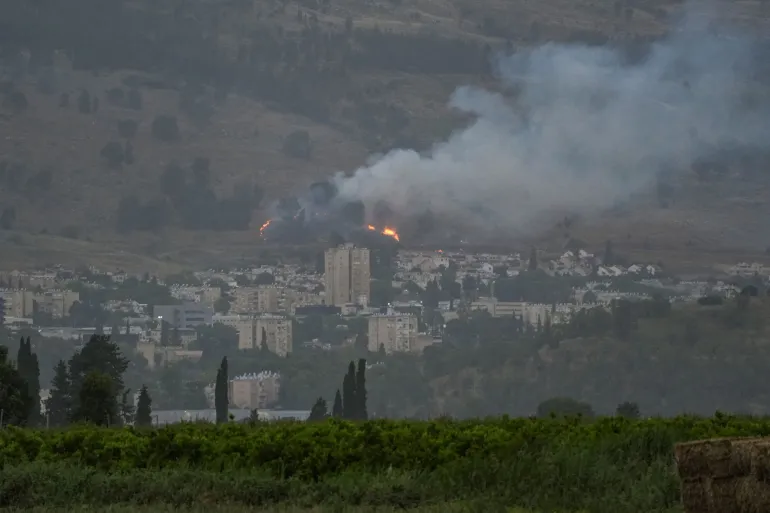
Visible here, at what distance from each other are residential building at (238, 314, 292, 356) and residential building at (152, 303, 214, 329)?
229 centimetres

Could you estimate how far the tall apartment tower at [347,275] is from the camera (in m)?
58.8

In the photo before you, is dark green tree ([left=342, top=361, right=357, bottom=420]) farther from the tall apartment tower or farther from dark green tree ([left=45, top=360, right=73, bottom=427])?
the tall apartment tower

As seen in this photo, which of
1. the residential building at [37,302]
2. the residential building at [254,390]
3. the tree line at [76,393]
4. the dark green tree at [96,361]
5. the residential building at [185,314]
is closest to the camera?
the tree line at [76,393]

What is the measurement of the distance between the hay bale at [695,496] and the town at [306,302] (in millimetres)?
39837

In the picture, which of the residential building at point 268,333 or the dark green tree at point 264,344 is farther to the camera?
the residential building at point 268,333

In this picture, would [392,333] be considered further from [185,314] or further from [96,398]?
[96,398]

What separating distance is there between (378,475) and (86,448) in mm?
2713

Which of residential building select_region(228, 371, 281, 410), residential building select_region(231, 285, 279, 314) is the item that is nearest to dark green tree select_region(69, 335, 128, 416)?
residential building select_region(228, 371, 281, 410)

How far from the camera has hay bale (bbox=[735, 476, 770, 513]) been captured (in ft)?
23.6

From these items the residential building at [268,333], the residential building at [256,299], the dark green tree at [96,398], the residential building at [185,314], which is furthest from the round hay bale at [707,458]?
the residential building at [256,299]

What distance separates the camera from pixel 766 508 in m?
7.23

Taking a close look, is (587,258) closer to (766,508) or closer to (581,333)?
(581,333)

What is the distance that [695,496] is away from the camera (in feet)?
24.6

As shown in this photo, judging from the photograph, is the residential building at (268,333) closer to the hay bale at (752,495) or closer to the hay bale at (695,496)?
the hay bale at (695,496)
